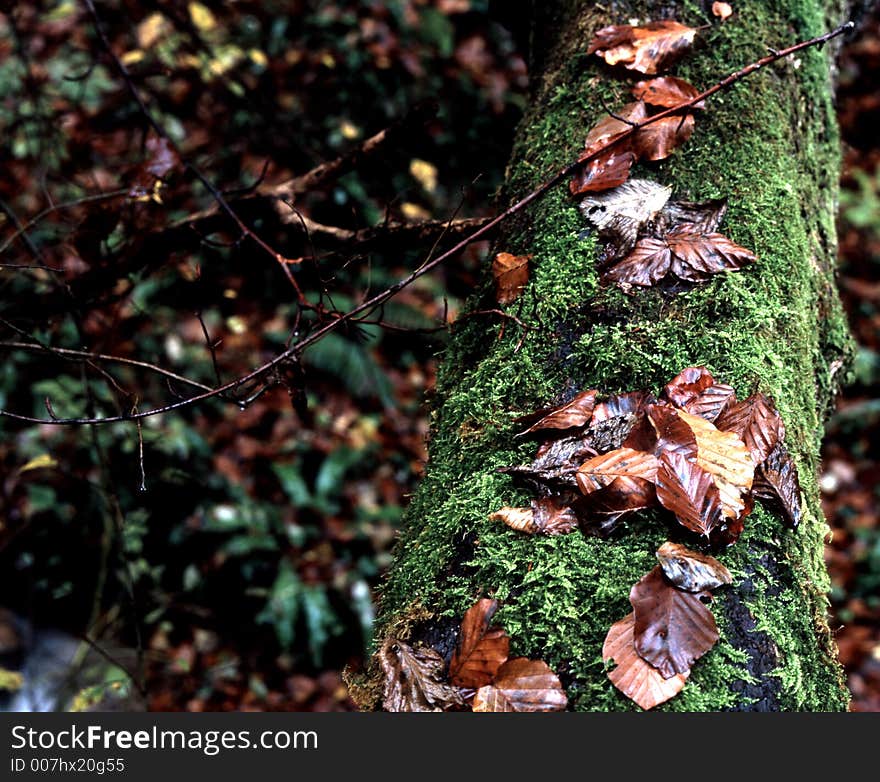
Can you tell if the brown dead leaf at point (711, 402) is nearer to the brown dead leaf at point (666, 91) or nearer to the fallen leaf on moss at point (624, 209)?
the fallen leaf on moss at point (624, 209)

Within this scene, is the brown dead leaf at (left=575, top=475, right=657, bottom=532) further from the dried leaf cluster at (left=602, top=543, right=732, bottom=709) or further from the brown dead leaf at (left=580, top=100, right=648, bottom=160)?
the brown dead leaf at (left=580, top=100, right=648, bottom=160)

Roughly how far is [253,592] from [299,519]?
566 mm

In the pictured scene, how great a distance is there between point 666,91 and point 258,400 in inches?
83.7

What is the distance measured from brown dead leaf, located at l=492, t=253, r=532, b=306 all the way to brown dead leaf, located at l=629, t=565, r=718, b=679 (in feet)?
2.08

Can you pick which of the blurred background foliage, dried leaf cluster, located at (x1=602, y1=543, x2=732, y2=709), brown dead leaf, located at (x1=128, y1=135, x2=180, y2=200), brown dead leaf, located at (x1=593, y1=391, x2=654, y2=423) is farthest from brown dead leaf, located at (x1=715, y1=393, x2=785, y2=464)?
the blurred background foliage

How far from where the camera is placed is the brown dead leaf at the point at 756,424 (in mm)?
1214

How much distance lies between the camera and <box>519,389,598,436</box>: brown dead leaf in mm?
1199

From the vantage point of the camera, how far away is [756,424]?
1.23m

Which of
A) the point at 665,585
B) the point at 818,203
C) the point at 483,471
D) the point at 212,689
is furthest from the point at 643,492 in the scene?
the point at 212,689

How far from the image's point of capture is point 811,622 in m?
1.15

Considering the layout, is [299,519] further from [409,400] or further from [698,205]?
[698,205]

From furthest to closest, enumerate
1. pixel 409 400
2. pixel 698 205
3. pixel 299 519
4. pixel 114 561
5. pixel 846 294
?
pixel 846 294
pixel 409 400
pixel 299 519
pixel 114 561
pixel 698 205

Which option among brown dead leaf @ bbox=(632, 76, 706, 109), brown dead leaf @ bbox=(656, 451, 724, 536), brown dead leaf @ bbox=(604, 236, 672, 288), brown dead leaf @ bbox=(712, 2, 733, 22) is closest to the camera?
brown dead leaf @ bbox=(656, 451, 724, 536)

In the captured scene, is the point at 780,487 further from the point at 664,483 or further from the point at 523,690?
the point at 523,690
